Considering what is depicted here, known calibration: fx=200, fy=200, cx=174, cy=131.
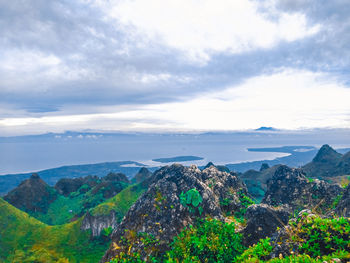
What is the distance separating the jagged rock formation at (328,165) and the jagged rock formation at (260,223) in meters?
115

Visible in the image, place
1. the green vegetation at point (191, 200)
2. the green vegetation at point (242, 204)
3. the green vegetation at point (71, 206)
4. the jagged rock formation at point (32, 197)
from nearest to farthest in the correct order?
the green vegetation at point (191, 200) → the green vegetation at point (242, 204) → the green vegetation at point (71, 206) → the jagged rock formation at point (32, 197)

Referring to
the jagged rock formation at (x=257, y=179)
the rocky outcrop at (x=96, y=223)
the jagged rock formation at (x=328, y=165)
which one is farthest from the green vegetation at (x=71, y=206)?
the jagged rock formation at (x=328, y=165)

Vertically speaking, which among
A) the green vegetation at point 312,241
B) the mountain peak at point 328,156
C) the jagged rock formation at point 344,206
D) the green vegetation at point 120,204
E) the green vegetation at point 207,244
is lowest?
the green vegetation at point 120,204

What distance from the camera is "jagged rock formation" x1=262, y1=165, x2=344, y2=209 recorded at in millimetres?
27125

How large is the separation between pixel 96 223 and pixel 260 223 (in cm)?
4760

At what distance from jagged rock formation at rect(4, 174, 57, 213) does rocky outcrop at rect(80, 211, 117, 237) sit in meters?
38.8

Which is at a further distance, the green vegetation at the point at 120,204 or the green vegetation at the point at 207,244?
the green vegetation at the point at 120,204

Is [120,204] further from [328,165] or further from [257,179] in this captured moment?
[328,165]

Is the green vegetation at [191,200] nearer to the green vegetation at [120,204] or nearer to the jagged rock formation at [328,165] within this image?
the green vegetation at [120,204]

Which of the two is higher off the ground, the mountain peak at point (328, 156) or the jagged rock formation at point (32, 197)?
the mountain peak at point (328, 156)

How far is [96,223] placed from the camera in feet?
171

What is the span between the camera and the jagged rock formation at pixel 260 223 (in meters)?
16.3

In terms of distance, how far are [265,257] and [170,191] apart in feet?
36.8

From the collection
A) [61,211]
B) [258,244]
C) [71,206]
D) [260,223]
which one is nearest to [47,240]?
[61,211]
